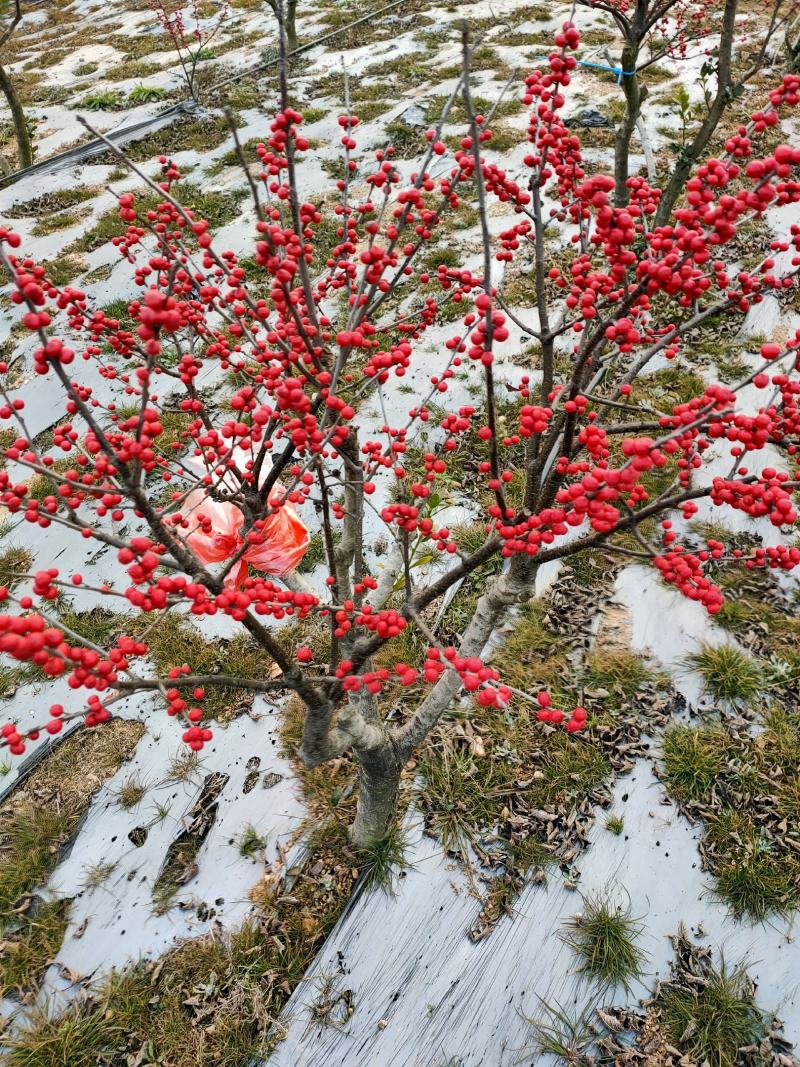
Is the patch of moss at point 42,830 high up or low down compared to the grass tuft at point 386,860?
up

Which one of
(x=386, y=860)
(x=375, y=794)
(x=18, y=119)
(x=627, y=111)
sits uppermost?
(x=18, y=119)

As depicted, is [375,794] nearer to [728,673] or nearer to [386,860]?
[386,860]

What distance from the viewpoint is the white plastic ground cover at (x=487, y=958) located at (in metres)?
2.67

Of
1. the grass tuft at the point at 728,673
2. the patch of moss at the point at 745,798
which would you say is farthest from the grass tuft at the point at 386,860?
the grass tuft at the point at 728,673

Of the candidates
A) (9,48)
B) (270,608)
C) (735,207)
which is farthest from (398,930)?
(9,48)

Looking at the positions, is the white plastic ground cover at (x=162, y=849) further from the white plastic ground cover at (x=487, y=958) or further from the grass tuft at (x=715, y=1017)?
the grass tuft at (x=715, y=1017)

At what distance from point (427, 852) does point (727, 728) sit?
1912 millimetres

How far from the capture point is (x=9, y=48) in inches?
703

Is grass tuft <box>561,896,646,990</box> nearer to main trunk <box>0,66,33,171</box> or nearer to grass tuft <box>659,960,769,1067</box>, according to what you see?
grass tuft <box>659,960,769,1067</box>

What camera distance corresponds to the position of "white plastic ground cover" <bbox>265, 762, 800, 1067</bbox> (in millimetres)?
2668

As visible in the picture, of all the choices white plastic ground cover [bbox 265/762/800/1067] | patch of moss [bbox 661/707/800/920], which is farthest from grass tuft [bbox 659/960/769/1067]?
patch of moss [bbox 661/707/800/920]

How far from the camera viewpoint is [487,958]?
113 inches

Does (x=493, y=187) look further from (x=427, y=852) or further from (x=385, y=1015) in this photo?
(x=385, y=1015)

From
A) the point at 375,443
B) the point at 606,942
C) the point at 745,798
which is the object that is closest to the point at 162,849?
the point at 606,942
